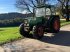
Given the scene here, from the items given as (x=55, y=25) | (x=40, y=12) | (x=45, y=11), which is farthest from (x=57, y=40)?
(x=40, y=12)

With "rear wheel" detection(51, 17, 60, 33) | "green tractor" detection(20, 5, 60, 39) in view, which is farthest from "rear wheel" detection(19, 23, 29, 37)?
"rear wheel" detection(51, 17, 60, 33)

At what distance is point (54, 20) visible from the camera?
55.3ft

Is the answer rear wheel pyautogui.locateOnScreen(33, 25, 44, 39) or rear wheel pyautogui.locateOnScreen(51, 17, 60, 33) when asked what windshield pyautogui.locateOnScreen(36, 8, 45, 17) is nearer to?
rear wheel pyautogui.locateOnScreen(51, 17, 60, 33)

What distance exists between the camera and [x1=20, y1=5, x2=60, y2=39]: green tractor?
15.1 meters

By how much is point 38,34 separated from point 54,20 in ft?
8.23

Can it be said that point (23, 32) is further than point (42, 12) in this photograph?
No

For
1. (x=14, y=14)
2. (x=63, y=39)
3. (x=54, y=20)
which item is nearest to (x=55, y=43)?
(x=63, y=39)

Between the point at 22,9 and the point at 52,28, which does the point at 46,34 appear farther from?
the point at 22,9

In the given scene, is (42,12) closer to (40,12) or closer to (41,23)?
(40,12)

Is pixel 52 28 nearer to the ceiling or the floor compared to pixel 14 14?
nearer to the ceiling

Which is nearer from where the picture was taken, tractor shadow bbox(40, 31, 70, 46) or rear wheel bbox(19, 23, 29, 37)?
tractor shadow bbox(40, 31, 70, 46)

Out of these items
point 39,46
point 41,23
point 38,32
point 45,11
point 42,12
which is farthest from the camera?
point 42,12

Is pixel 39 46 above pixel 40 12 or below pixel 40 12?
below

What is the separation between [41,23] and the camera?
51.5ft
